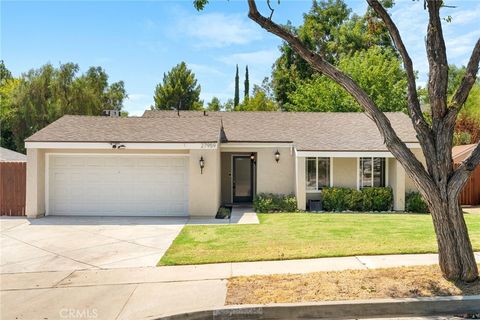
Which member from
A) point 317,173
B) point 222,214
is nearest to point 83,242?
point 222,214

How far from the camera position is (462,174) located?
19.4 ft

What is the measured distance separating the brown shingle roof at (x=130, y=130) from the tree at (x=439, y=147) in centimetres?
799

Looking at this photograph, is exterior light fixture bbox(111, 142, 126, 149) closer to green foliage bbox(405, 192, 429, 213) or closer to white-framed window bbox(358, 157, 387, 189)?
white-framed window bbox(358, 157, 387, 189)

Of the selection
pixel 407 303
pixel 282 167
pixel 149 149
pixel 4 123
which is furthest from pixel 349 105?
pixel 4 123

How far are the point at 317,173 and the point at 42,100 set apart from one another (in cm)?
2749

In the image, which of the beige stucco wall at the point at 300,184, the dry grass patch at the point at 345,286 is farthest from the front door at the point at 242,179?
the dry grass patch at the point at 345,286

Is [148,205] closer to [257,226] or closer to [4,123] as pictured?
[257,226]

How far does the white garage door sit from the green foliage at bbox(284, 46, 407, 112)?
1671 cm

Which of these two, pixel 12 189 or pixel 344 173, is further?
pixel 344 173

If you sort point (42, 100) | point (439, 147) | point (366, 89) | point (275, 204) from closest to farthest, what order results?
point (439, 147) < point (275, 204) < point (366, 89) < point (42, 100)

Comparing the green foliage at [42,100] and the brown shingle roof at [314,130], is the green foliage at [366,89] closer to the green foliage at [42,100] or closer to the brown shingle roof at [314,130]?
the brown shingle roof at [314,130]

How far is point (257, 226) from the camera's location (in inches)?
459

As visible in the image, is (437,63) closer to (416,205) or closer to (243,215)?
(243,215)

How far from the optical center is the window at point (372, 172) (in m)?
16.2
